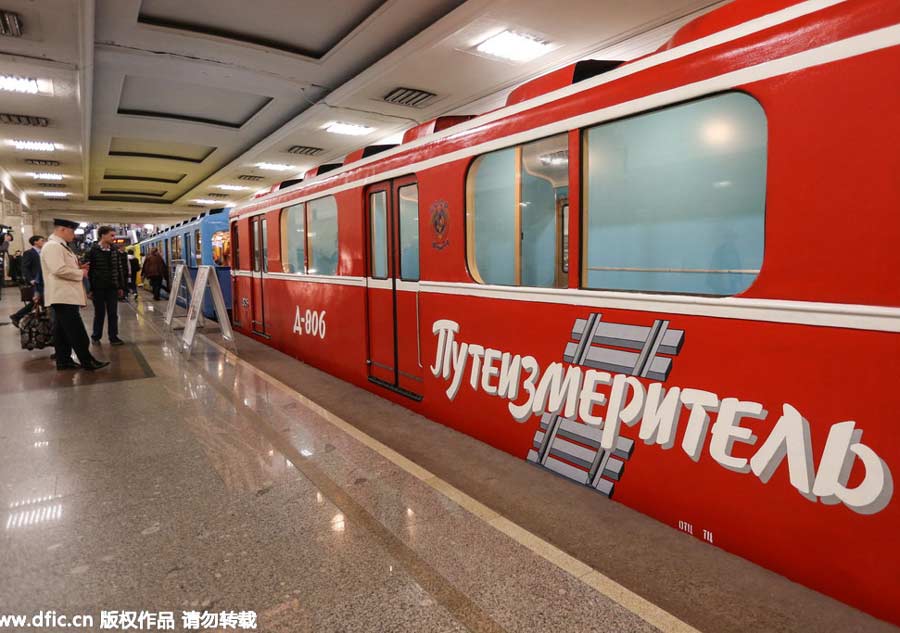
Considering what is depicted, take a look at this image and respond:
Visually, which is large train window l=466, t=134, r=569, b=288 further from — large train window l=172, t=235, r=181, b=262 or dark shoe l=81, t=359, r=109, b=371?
large train window l=172, t=235, r=181, b=262

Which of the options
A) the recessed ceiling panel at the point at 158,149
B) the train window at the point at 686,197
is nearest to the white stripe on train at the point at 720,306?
the train window at the point at 686,197

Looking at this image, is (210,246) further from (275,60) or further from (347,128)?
(275,60)

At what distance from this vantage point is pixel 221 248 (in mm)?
12148

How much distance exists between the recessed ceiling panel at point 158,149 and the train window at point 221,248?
3.52m

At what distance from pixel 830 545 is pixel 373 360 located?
431cm

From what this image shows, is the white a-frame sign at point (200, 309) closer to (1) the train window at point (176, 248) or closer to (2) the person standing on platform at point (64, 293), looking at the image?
(2) the person standing on platform at point (64, 293)

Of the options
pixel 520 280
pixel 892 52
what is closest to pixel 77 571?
pixel 520 280

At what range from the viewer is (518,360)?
3.67 metres

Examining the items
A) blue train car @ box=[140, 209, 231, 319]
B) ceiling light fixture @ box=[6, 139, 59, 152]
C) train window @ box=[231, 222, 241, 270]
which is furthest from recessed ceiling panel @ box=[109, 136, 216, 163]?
train window @ box=[231, 222, 241, 270]

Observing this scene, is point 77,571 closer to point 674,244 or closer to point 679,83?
point 679,83

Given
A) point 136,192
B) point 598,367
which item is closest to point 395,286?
point 598,367

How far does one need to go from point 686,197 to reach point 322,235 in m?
4.38

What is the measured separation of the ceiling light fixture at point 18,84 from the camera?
8375 mm

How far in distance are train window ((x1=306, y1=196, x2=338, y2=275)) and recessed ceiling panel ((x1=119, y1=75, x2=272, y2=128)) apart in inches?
174
